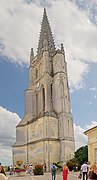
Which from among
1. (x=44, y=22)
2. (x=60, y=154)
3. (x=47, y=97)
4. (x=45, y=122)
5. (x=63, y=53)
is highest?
(x=44, y=22)

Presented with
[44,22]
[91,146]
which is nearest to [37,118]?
[44,22]

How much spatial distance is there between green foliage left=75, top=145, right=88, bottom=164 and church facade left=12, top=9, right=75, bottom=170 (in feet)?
4.75

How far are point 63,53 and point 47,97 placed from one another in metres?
11.9

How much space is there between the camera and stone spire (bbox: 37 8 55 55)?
78.9 meters

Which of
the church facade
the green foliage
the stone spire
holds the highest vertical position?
the stone spire

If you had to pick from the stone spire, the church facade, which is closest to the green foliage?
the church facade

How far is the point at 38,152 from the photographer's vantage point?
64938mm

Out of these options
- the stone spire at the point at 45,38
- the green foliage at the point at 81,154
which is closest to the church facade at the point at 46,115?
the stone spire at the point at 45,38

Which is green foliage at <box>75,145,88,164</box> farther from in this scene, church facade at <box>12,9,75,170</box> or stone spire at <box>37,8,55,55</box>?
stone spire at <box>37,8,55,55</box>

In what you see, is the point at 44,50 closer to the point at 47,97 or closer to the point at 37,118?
the point at 47,97

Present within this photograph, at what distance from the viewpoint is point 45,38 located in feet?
265

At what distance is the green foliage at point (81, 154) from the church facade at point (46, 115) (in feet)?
4.75

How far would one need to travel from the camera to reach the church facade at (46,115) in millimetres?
64000

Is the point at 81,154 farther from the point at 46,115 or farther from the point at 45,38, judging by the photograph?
the point at 45,38
